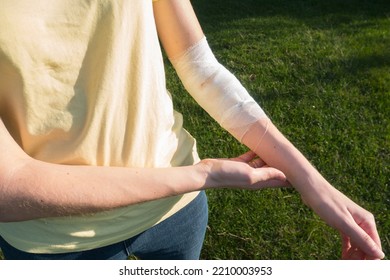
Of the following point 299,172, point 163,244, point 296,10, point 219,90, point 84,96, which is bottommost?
point 296,10

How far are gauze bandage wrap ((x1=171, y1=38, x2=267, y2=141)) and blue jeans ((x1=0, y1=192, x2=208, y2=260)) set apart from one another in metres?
0.20

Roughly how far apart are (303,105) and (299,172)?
2239mm

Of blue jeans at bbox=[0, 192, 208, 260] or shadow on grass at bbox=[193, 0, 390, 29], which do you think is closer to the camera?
blue jeans at bbox=[0, 192, 208, 260]

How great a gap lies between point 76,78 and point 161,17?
9.5 inches

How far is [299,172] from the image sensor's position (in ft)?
3.52

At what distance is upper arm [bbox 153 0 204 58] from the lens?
1021mm

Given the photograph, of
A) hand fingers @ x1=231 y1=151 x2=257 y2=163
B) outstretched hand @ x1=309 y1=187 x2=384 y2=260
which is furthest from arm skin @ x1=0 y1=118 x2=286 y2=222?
outstretched hand @ x1=309 y1=187 x2=384 y2=260

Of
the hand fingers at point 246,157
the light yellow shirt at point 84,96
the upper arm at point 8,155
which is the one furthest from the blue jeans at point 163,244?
the upper arm at point 8,155

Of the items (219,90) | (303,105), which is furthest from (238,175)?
(303,105)

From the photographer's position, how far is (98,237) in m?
1.00

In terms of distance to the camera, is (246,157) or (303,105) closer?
(246,157)

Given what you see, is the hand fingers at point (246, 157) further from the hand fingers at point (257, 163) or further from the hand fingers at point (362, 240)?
the hand fingers at point (362, 240)

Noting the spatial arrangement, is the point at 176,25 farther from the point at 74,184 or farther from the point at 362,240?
the point at 362,240

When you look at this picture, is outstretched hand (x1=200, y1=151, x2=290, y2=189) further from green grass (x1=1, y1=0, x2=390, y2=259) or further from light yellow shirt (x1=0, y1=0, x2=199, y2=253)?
green grass (x1=1, y1=0, x2=390, y2=259)
